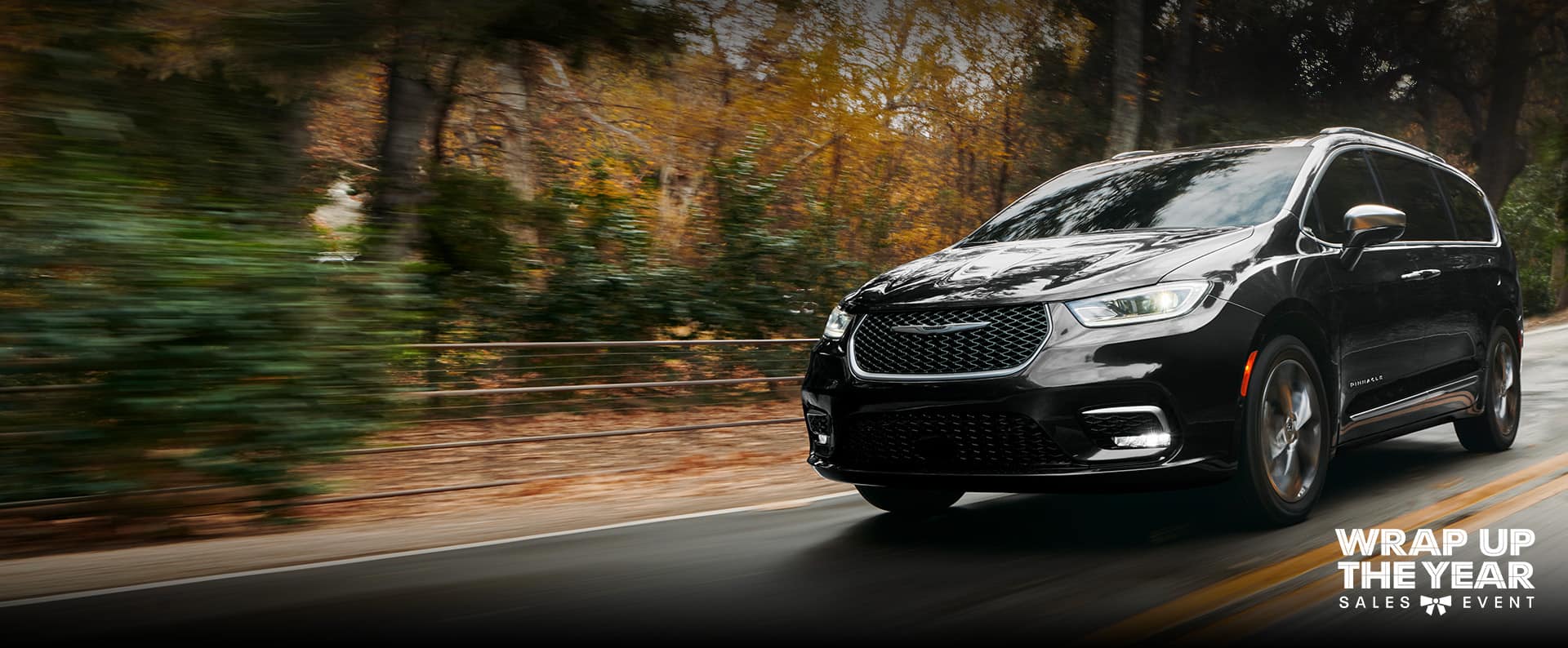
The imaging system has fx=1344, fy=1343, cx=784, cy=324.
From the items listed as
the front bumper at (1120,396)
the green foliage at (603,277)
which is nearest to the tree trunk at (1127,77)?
the green foliage at (603,277)

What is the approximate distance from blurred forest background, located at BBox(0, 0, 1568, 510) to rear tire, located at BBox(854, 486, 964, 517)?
2841 millimetres

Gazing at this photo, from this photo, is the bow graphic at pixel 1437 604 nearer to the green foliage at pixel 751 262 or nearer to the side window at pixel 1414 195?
the side window at pixel 1414 195

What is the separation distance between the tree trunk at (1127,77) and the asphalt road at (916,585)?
12.2 m

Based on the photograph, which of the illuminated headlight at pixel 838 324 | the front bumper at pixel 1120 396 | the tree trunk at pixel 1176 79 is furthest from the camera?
the tree trunk at pixel 1176 79

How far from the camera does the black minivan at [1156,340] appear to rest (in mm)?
5242

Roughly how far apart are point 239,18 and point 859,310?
16.7 feet

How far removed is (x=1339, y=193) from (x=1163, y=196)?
0.94m

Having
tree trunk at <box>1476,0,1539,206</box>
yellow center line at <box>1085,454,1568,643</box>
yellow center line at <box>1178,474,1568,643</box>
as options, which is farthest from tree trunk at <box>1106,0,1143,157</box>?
yellow center line at <box>1178,474,1568,643</box>

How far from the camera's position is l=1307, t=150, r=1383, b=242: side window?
6.38m

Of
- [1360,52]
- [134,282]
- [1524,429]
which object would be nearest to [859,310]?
[134,282]

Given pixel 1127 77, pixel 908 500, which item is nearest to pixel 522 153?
pixel 908 500

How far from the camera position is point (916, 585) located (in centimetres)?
508

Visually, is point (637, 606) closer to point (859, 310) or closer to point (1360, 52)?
point (859, 310)

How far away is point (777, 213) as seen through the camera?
16.4 meters
